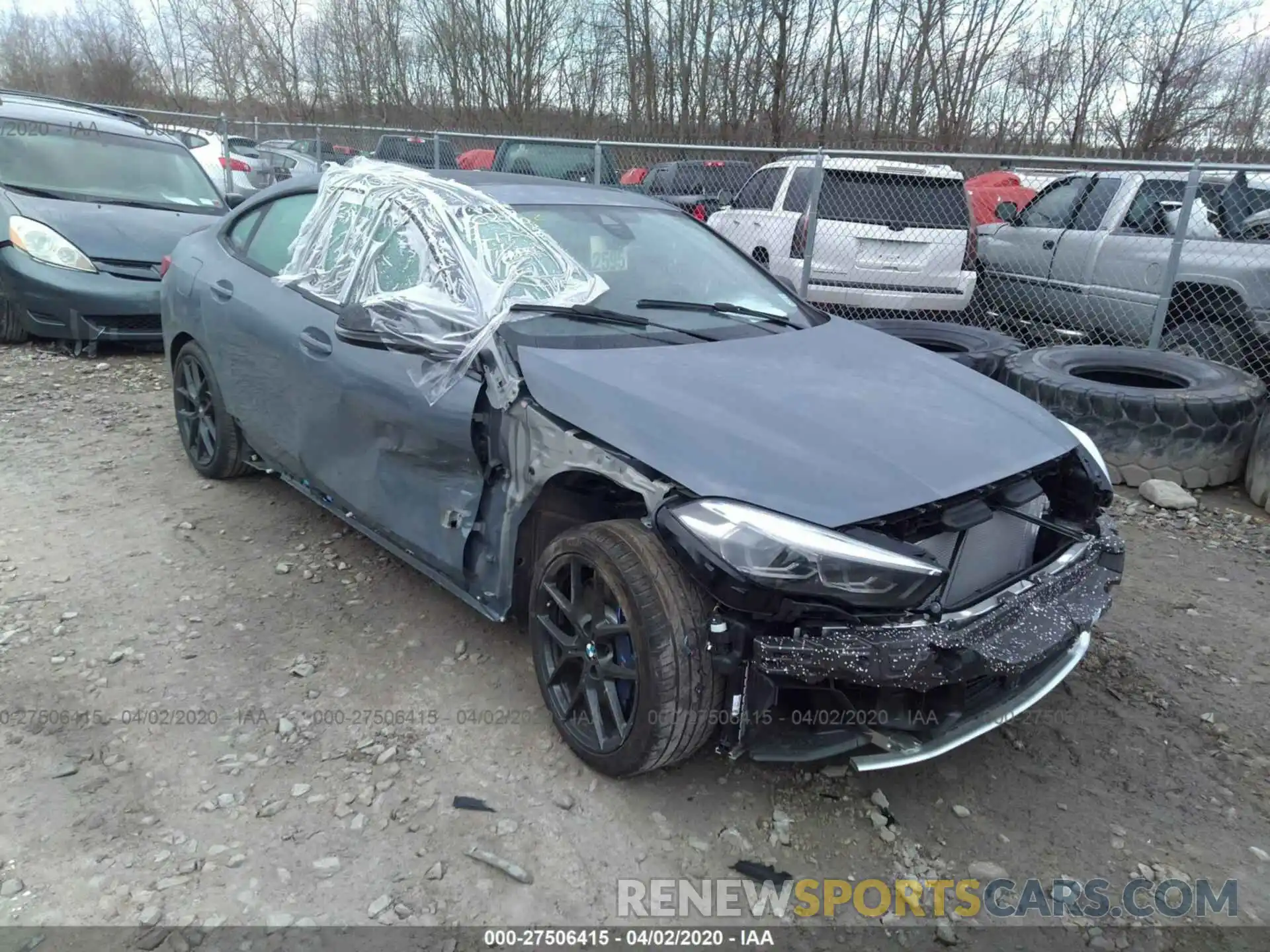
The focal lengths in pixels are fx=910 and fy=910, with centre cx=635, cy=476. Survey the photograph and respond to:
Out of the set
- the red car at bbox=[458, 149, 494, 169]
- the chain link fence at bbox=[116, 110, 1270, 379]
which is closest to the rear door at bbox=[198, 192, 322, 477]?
the chain link fence at bbox=[116, 110, 1270, 379]

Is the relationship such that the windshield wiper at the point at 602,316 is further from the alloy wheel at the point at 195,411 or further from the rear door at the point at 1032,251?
the rear door at the point at 1032,251

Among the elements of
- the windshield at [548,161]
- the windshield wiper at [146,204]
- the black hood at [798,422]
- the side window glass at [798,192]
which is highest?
the windshield at [548,161]

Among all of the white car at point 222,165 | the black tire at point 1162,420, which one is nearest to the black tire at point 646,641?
the black tire at point 1162,420

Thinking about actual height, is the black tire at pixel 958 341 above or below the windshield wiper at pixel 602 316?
below

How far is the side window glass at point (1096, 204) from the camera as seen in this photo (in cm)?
797

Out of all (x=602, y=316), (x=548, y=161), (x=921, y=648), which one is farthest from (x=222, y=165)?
(x=921, y=648)

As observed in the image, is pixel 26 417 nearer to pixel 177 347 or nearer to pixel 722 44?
pixel 177 347

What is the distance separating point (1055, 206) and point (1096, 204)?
0.54m

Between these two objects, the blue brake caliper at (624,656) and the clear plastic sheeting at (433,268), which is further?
the clear plastic sheeting at (433,268)

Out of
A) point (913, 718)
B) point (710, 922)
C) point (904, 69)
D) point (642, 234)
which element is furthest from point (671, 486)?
point (904, 69)

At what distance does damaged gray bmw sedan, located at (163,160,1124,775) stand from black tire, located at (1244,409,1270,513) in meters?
2.81

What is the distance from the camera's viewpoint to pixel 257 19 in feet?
96.9

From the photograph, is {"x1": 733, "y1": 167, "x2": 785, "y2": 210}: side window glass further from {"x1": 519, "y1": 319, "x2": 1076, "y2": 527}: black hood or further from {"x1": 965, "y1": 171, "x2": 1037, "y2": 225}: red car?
{"x1": 519, "y1": 319, "x2": 1076, "y2": 527}: black hood

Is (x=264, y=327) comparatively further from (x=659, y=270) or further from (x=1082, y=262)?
(x=1082, y=262)
